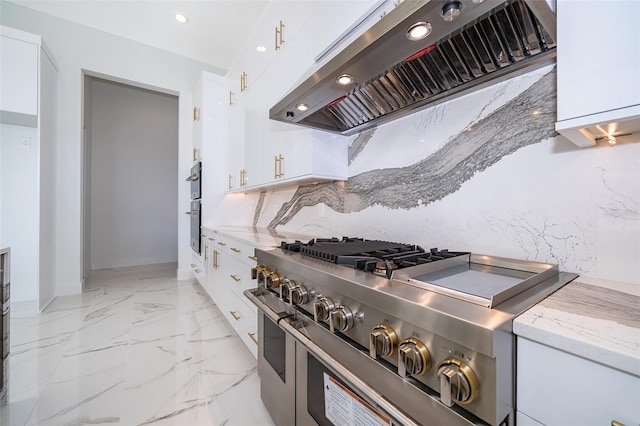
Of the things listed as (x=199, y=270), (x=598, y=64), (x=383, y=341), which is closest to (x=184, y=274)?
(x=199, y=270)

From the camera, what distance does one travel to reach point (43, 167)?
9.11 feet

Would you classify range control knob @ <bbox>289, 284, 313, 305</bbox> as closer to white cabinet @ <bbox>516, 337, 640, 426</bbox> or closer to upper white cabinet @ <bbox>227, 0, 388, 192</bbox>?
white cabinet @ <bbox>516, 337, 640, 426</bbox>

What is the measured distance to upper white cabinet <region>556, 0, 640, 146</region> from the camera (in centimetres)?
53

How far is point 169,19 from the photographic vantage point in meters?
3.09

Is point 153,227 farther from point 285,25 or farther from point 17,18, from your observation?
point 285,25

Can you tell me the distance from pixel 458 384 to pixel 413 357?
88 millimetres

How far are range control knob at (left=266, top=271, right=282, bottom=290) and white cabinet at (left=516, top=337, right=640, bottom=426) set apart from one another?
2.70 ft

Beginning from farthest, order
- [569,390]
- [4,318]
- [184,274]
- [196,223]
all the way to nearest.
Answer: [184,274], [196,223], [4,318], [569,390]

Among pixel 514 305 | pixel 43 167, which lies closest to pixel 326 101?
pixel 514 305

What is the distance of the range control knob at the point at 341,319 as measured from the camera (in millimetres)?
720

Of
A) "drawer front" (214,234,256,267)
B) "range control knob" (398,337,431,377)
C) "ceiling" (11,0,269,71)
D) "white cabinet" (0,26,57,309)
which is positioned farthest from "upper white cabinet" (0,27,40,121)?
"range control knob" (398,337,431,377)

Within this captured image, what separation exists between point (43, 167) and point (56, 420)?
2677 mm

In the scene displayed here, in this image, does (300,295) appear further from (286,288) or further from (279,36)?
(279,36)

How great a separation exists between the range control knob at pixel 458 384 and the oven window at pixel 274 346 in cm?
75
